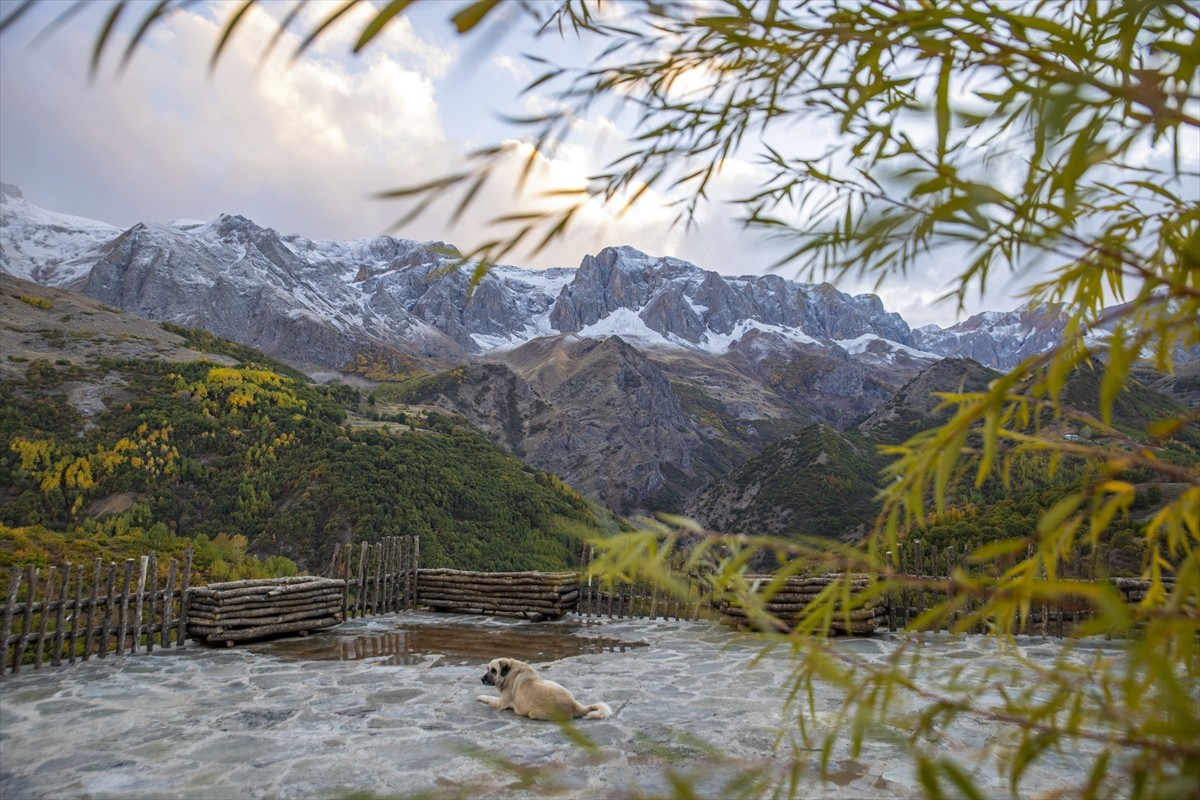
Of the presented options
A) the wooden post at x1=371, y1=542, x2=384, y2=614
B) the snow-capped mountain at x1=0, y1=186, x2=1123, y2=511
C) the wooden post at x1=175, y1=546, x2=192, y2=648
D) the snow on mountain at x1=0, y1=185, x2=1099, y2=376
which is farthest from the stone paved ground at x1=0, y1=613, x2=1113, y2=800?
the snow-capped mountain at x1=0, y1=186, x2=1123, y2=511

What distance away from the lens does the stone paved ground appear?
153 inches

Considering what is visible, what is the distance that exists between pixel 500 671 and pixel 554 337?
101 m

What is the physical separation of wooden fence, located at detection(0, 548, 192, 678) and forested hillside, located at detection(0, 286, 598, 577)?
26.4ft

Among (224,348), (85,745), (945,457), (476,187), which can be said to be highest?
(224,348)

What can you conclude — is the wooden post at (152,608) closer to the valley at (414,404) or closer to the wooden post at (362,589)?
the wooden post at (362,589)

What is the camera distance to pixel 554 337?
106125mm

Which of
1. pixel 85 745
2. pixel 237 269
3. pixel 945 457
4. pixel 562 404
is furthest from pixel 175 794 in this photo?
pixel 237 269

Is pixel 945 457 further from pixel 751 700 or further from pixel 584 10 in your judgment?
pixel 751 700

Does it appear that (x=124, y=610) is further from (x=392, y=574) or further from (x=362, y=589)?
(x=392, y=574)

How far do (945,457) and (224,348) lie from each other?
3714cm

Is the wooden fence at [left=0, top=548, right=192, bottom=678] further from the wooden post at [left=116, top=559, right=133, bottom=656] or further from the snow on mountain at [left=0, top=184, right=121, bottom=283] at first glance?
the snow on mountain at [left=0, top=184, right=121, bottom=283]

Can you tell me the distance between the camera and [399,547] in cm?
1193

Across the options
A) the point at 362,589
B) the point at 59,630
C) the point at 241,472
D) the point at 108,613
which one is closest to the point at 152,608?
the point at 108,613

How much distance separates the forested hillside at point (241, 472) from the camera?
1980cm
